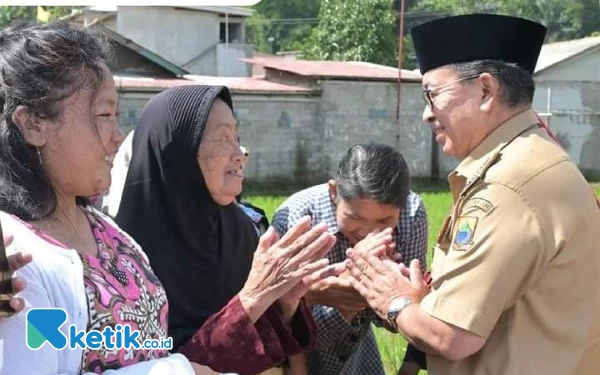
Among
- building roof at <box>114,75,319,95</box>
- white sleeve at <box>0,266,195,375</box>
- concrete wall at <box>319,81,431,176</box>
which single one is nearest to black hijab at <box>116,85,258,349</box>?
white sleeve at <box>0,266,195,375</box>

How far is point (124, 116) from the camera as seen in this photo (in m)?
15.8

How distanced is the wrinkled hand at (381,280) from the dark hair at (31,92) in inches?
35.7

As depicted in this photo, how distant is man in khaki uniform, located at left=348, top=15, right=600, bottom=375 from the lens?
2.00 meters

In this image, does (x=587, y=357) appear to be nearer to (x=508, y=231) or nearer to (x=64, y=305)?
(x=508, y=231)

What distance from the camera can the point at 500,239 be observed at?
77.9 inches

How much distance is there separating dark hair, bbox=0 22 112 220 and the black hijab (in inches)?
23.2

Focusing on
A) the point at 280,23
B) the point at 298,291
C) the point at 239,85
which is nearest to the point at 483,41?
the point at 298,291

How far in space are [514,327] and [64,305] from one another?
1070mm

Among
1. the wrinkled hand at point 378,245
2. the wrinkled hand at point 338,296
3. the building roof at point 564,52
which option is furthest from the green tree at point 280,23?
the wrinkled hand at point 378,245

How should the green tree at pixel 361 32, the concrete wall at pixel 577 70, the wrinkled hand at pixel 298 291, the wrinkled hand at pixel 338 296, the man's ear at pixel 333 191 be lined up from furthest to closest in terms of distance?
the green tree at pixel 361 32 < the concrete wall at pixel 577 70 < the man's ear at pixel 333 191 < the wrinkled hand at pixel 338 296 < the wrinkled hand at pixel 298 291

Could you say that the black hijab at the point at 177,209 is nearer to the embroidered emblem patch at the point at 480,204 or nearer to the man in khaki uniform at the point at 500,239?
the man in khaki uniform at the point at 500,239

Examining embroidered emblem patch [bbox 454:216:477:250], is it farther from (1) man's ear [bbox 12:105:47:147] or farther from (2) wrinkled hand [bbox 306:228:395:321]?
(1) man's ear [bbox 12:105:47:147]

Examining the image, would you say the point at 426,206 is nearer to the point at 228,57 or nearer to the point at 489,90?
the point at 489,90

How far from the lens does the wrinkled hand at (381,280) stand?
2227mm
